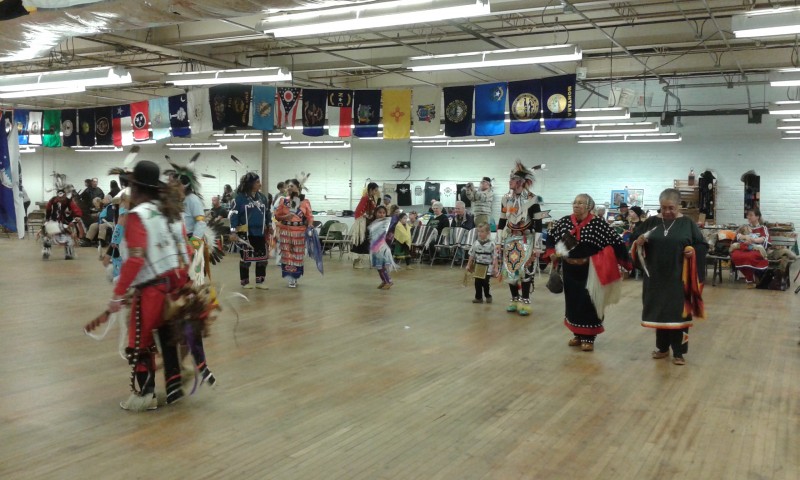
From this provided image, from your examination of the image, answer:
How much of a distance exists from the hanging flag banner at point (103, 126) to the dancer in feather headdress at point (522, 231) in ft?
34.3

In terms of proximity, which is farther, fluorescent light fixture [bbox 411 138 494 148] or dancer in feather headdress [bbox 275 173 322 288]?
fluorescent light fixture [bbox 411 138 494 148]

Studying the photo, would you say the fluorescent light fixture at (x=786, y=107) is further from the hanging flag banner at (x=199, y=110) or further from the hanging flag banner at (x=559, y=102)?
the hanging flag banner at (x=199, y=110)

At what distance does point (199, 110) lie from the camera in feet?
41.4

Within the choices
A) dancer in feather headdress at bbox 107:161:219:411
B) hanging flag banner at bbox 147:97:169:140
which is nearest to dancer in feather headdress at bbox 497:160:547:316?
dancer in feather headdress at bbox 107:161:219:411

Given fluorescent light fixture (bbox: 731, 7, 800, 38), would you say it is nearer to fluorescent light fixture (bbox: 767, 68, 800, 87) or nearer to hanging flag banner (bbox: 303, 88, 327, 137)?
fluorescent light fixture (bbox: 767, 68, 800, 87)

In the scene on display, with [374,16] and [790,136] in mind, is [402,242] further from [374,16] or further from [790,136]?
[790,136]

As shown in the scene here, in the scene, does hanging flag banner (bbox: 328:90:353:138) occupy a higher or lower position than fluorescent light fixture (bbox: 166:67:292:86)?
lower

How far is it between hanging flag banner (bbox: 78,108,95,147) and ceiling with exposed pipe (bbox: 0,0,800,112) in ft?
3.26

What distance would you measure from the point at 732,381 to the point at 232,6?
14.3ft

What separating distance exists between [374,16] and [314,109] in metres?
5.29

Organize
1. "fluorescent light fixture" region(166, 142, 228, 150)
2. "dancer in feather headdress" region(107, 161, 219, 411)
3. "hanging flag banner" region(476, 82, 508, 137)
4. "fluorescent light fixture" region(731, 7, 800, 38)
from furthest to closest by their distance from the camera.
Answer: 1. "fluorescent light fixture" region(166, 142, 228, 150)
2. "hanging flag banner" region(476, 82, 508, 137)
3. "fluorescent light fixture" region(731, 7, 800, 38)
4. "dancer in feather headdress" region(107, 161, 219, 411)

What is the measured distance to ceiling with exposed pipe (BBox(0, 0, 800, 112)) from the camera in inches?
400

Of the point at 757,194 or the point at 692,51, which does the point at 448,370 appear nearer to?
the point at 692,51

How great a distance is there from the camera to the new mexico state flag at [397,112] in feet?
37.7
